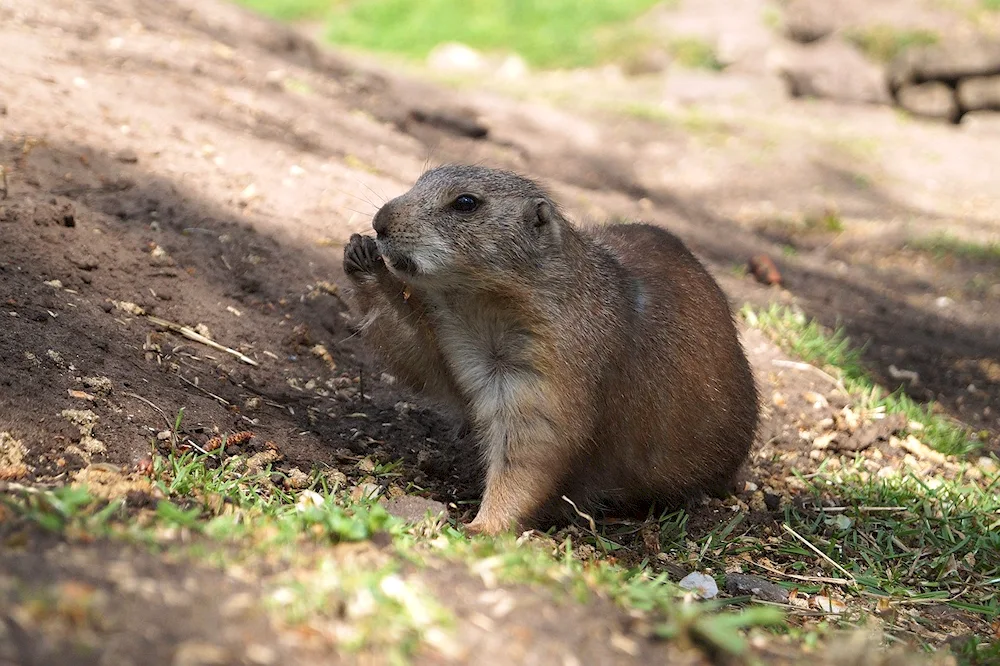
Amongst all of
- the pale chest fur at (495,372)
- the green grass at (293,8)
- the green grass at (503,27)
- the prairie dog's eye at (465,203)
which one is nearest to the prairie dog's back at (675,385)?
the pale chest fur at (495,372)

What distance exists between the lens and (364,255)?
412 centimetres

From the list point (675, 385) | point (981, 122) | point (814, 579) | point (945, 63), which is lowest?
point (814, 579)

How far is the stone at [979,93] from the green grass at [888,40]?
85cm

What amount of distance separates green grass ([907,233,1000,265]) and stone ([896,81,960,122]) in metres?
5.52

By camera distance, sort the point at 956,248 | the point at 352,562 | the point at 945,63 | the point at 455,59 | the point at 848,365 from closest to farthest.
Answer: the point at 352,562
the point at 848,365
the point at 956,248
the point at 945,63
the point at 455,59

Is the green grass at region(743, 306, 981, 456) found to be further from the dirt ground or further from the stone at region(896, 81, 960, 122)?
the stone at region(896, 81, 960, 122)

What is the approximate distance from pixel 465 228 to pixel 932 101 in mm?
12353

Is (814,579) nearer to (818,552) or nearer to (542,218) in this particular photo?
(818,552)

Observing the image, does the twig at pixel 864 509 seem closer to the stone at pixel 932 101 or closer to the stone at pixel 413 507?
the stone at pixel 413 507

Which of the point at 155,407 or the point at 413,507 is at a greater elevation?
the point at 155,407

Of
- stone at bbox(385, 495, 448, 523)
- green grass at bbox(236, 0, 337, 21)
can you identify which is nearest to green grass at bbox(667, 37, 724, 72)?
green grass at bbox(236, 0, 337, 21)

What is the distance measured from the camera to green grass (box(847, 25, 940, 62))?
1495cm

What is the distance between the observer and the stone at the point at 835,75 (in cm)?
1473

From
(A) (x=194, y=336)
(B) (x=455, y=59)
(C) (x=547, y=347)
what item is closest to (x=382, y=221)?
(C) (x=547, y=347)
